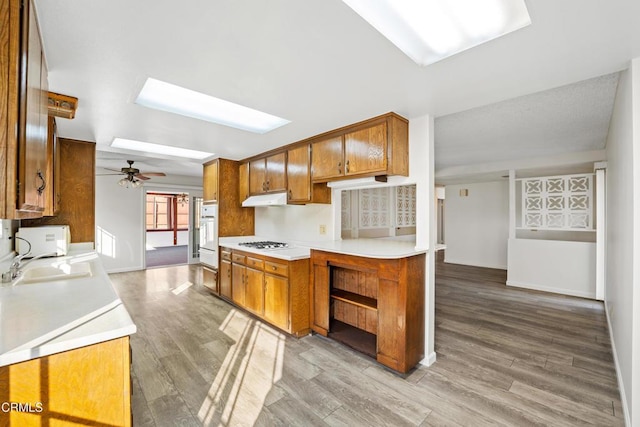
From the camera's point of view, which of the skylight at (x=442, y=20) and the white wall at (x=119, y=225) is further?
the white wall at (x=119, y=225)

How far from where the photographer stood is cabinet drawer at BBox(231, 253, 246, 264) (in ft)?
12.3

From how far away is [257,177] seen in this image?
4195mm

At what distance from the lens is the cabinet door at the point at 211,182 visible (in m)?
4.50

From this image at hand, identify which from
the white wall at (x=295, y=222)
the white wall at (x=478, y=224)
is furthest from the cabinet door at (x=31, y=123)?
the white wall at (x=478, y=224)

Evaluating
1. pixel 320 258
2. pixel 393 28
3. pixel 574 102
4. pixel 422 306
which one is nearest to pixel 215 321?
pixel 320 258

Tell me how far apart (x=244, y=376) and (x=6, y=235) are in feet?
7.91

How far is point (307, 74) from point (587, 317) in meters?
4.59

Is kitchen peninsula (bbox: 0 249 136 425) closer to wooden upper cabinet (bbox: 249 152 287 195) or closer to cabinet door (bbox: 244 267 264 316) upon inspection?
cabinet door (bbox: 244 267 264 316)

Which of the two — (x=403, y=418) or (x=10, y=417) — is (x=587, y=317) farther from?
(x=10, y=417)

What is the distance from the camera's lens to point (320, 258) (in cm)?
299

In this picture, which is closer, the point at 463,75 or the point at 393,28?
the point at 393,28

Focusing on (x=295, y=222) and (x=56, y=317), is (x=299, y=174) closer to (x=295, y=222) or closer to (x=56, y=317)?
(x=295, y=222)

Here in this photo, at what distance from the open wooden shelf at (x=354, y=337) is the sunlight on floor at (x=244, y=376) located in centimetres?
57

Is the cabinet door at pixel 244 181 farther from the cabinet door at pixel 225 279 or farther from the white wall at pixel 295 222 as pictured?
the cabinet door at pixel 225 279
